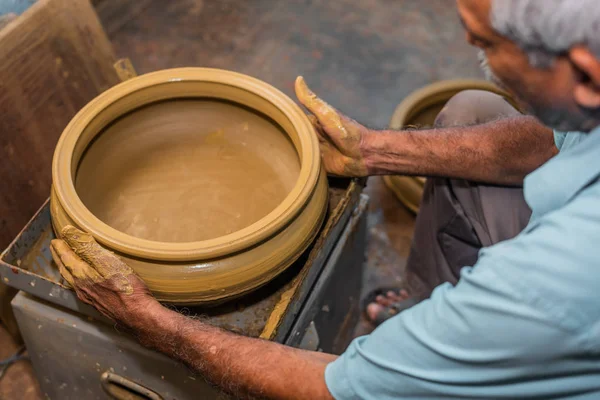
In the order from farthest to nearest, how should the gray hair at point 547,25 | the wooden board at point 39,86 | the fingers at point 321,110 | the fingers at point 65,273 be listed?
1. the wooden board at point 39,86
2. the fingers at point 321,110
3. the fingers at point 65,273
4. the gray hair at point 547,25

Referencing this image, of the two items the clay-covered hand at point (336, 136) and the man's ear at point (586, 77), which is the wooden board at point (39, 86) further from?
the man's ear at point (586, 77)

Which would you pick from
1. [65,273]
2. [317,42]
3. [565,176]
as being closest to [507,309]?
[565,176]

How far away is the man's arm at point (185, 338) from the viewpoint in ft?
3.33

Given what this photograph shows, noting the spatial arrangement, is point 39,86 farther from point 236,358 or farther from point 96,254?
point 236,358

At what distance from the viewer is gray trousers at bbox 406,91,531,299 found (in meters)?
1.39

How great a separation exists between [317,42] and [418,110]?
84 cm

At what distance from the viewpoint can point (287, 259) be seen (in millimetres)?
1173

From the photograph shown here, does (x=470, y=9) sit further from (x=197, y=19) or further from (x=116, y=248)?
(x=197, y=19)

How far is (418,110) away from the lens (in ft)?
7.16

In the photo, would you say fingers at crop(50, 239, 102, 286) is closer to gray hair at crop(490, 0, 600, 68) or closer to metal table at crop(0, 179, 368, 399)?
metal table at crop(0, 179, 368, 399)

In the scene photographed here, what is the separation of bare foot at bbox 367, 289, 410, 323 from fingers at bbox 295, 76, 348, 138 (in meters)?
0.74

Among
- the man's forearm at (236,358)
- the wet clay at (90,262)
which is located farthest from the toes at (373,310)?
the wet clay at (90,262)

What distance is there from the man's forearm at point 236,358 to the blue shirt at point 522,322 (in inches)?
4.6

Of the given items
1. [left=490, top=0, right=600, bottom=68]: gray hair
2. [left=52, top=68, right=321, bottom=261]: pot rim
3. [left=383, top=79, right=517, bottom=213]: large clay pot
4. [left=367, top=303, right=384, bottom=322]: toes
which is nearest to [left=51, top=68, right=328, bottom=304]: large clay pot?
[left=52, top=68, right=321, bottom=261]: pot rim
